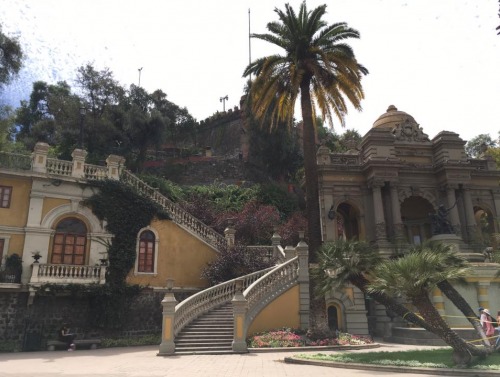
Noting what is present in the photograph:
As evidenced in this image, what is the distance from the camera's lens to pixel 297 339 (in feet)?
53.0

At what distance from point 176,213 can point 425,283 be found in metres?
16.3

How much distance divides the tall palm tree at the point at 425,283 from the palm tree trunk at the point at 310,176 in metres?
6.24

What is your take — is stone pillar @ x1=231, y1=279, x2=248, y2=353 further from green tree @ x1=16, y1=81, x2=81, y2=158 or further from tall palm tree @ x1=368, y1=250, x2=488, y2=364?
green tree @ x1=16, y1=81, x2=81, y2=158

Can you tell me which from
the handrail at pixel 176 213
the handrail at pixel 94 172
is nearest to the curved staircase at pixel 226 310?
the handrail at pixel 176 213

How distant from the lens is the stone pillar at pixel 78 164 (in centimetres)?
2158

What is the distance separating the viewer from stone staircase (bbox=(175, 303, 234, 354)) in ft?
49.9

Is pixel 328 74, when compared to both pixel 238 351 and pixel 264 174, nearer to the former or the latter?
pixel 238 351

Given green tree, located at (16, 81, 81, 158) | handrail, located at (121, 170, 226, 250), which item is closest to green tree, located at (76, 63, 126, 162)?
green tree, located at (16, 81, 81, 158)

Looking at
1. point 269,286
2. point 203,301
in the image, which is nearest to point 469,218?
point 269,286

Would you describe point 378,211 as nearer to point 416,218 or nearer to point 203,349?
point 416,218

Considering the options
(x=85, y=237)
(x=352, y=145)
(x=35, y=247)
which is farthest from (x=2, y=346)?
(x=352, y=145)

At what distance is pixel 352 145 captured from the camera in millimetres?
29719

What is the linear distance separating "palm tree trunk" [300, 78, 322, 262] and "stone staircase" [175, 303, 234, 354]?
15.9 ft

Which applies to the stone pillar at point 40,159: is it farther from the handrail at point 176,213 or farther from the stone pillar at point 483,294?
the stone pillar at point 483,294
